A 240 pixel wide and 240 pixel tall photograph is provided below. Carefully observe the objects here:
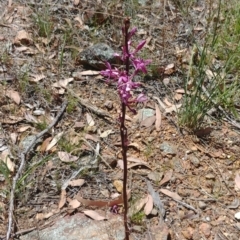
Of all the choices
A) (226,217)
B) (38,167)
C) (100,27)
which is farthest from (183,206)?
(100,27)

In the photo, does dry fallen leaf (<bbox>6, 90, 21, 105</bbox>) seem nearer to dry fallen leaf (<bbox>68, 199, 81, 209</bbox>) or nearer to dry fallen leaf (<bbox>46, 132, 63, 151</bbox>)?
dry fallen leaf (<bbox>46, 132, 63, 151</bbox>)

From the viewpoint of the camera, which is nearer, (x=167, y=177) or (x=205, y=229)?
(x=205, y=229)

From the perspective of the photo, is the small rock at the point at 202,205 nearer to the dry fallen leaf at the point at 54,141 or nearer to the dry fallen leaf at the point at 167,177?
the dry fallen leaf at the point at 167,177

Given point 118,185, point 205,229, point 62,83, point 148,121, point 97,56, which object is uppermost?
point 97,56

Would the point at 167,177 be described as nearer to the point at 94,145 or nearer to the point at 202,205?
the point at 202,205

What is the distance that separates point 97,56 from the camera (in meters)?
2.98

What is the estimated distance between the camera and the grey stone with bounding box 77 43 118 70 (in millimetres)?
2984

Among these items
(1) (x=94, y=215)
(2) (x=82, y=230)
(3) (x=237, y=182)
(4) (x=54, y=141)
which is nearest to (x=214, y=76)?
(3) (x=237, y=182)

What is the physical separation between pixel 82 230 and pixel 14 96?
1023 mm

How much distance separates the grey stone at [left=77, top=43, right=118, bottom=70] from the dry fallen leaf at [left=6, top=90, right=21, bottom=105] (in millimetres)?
508

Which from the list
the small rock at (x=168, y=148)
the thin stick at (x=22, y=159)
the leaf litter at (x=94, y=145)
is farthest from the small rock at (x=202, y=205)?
the thin stick at (x=22, y=159)

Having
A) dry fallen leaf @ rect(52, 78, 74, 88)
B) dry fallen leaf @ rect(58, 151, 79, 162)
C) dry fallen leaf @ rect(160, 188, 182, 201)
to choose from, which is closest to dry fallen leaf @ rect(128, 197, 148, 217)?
dry fallen leaf @ rect(160, 188, 182, 201)

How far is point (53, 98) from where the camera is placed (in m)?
2.79

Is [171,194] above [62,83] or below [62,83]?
below
